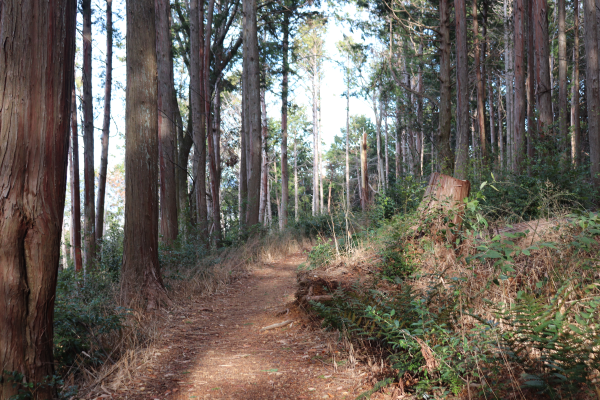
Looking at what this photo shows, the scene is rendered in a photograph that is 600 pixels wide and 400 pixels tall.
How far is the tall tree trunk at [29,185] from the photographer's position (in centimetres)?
281

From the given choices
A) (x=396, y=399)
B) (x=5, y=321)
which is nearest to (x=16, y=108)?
(x=5, y=321)

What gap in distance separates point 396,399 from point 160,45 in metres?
10.8

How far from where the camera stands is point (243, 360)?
13.1ft

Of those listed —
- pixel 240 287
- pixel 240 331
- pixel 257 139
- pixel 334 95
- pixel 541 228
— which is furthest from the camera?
pixel 334 95

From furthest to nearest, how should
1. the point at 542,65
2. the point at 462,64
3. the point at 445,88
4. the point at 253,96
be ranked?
the point at 253,96
the point at 462,64
the point at 542,65
the point at 445,88

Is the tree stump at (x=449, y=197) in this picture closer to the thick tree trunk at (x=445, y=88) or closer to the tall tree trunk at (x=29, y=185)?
the tall tree trunk at (x=29, y=185)

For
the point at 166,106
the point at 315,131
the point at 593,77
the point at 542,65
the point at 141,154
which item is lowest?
the point at 141,154

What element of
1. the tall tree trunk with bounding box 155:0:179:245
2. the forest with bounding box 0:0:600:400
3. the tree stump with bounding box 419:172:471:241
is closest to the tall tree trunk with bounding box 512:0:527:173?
the forest with bounding box 0:0:600:400

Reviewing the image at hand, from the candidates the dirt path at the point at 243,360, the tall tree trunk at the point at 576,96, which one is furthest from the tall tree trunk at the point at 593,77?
the dirt path at the point at 243,360

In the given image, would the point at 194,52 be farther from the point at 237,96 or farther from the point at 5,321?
the point at 237,96

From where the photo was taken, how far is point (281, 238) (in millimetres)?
12383

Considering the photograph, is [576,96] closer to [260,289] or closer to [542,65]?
[542,65]

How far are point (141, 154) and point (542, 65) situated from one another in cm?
1142

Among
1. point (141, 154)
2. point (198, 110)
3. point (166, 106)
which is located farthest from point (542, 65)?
point (141, 154)
